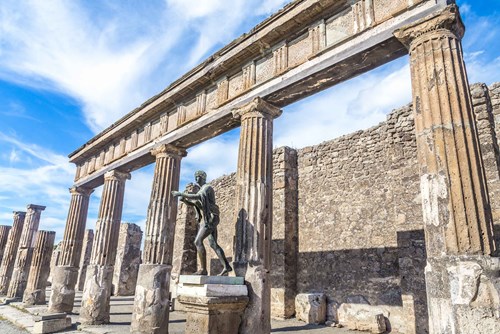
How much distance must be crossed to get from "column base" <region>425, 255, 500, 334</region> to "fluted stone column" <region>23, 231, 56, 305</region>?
13.6 meters

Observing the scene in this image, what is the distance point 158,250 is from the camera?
24.4ft

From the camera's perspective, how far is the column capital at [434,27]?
3891 mm

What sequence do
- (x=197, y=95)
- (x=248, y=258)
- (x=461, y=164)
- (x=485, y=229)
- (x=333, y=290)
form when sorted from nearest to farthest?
1. (x=485, y=229)
2. (x=461, y=164)
3. (x=248, y=258)
4. (x=197, y=95)
5. (x=333, y=290)

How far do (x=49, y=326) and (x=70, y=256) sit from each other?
3659mm

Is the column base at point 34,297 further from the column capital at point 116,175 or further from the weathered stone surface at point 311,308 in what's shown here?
the weathered stone surface at point 311,308

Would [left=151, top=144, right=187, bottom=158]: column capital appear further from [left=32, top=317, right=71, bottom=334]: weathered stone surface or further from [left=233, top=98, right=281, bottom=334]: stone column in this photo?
[left=32, top=317, right=71, bottom=334]: weathered stone surface

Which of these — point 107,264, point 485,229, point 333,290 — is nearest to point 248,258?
point 485,229

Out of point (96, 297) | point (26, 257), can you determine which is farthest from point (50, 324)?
point (26, 257)

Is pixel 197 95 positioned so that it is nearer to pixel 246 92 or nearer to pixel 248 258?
pixel 246 92

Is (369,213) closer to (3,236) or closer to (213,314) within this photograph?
(213,314)

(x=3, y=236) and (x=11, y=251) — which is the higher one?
(x=3, y=236)

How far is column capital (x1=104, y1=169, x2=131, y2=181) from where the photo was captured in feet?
32.2

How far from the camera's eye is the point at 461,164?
3406 mm

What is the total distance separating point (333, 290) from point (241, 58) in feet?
20.7
